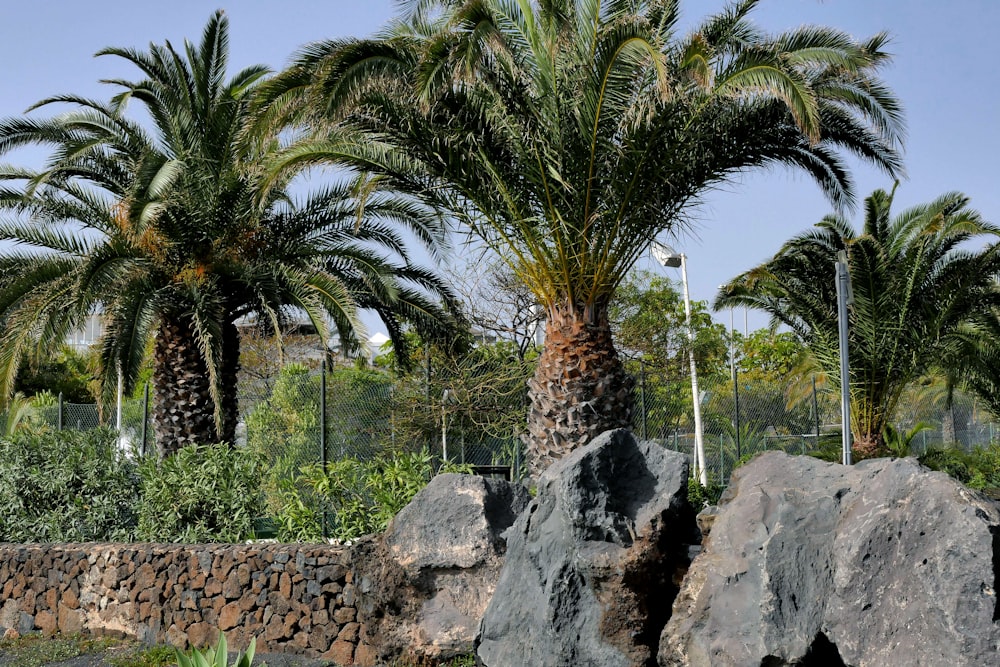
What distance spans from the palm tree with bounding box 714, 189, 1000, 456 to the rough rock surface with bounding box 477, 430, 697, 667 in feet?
30.9

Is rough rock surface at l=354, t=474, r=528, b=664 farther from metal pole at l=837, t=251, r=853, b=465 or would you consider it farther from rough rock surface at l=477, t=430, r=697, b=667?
metal pole at l=837, t=251, r=853, b=465

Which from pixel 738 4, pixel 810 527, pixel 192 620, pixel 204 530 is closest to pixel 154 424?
pixel 204 530

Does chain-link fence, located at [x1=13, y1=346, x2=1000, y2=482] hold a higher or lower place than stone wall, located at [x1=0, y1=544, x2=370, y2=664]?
higher

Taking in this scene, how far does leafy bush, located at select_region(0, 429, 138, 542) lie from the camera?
397 inches

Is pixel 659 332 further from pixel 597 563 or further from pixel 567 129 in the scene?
pixel 597 563

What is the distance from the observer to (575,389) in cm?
937

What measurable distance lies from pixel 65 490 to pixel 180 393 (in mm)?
2710

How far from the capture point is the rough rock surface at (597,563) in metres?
5.65

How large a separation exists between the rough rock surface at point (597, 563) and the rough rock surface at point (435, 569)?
0.65 metres

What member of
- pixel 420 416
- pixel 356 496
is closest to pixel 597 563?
pixel 356 496

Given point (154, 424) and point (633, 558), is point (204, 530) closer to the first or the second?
point (154, 424)

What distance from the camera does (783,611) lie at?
4.90m

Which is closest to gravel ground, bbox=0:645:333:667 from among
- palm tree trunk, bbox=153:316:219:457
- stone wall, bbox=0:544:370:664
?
stone wall, bbox=0:544:370:664

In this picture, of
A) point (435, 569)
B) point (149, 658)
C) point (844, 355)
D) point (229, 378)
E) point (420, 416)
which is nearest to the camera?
point (435, 569)
